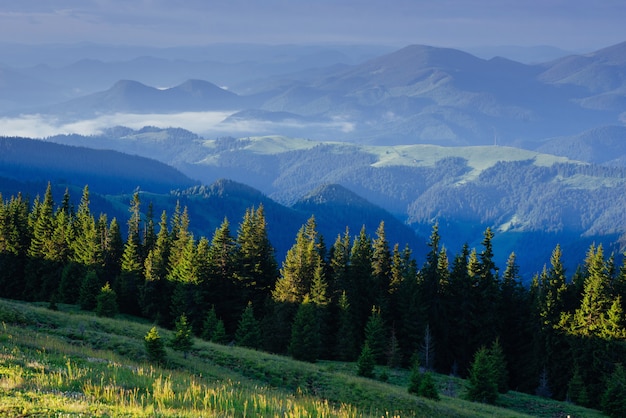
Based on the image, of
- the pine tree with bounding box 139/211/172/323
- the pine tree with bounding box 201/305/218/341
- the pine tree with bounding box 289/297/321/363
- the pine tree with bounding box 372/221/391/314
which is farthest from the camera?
the pine tree with bounding box 139/211/172/323

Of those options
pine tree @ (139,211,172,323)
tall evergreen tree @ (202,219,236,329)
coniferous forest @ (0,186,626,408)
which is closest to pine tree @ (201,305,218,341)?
coniferous forest @ (0,186,626,408)

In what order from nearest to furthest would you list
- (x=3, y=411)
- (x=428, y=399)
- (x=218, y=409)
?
(x=3, y=411) → (x=218, y=409) → (x=428, y=399)

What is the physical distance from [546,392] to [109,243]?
58.0m

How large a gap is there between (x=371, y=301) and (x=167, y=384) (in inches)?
2013

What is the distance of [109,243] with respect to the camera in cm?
8575

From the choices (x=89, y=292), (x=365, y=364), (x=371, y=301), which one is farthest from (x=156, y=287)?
(x=365, y=364)

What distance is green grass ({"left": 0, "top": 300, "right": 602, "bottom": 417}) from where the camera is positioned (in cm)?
1723

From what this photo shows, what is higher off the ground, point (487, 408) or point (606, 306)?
point (606, 306)

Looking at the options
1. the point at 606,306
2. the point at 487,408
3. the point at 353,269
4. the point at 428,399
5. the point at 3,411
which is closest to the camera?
the point at 3,411

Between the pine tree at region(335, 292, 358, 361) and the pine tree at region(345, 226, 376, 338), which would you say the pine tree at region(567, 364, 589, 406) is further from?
the pine tree at region(345, 226, 376, 338)

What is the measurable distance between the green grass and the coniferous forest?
10507 millimetres

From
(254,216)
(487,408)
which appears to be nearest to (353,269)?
(254,216)

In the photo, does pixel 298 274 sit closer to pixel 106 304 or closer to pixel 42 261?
pixel 106 304

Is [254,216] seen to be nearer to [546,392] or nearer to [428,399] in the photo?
[546,392]
